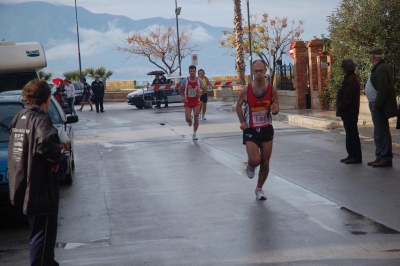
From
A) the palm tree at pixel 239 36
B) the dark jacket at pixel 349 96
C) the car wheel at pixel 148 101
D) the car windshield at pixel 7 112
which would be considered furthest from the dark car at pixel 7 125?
the palm tree at pixel 239 36

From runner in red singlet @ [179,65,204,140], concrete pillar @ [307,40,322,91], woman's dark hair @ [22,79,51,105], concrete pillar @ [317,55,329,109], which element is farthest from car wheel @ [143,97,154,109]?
woman's dark hair @ [22,79,51,105]

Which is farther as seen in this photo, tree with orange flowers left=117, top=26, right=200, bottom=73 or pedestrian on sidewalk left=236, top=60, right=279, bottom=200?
tree with orange flowers left=117, top=26, right=200, bottom=73

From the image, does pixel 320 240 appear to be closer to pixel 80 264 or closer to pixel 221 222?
pixel 221 222

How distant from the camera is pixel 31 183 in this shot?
623cm

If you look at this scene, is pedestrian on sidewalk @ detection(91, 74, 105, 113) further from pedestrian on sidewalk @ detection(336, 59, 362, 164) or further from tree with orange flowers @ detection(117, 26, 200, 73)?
tree with orange flowers @ detection(117, 26, 200, 73)

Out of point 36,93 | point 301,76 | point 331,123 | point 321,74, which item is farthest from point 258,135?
point 301,76

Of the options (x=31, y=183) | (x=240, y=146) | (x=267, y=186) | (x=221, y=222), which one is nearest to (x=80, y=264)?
(x=31, y=183)

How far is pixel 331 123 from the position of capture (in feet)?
68.5

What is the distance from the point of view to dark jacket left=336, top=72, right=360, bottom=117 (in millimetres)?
13195

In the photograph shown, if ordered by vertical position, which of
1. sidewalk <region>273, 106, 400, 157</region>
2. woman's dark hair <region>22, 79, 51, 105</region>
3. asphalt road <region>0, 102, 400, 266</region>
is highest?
woman's dark hair <region>22, 79, 51, 105</region>

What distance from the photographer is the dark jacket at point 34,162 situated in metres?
6.21

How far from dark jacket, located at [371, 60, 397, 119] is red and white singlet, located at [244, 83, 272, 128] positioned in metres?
2.98

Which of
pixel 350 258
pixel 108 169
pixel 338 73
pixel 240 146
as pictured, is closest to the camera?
pixel 350 258

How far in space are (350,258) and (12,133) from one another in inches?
124
